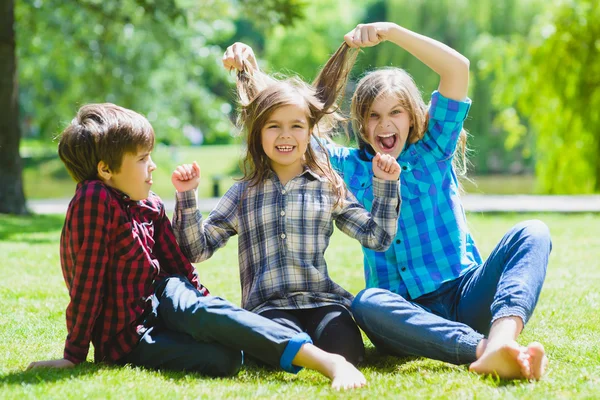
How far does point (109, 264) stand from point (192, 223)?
0.36 meters

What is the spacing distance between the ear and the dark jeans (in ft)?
2.43

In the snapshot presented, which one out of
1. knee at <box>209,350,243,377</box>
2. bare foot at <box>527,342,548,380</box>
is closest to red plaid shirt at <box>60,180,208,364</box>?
knee at <box>209,350,243,377</box>

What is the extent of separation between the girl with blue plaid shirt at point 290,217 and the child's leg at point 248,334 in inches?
7.9

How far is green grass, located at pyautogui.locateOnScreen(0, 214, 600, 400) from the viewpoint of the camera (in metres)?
2.38

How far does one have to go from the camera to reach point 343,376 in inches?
97.5

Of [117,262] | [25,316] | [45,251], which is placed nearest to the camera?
[117,262]

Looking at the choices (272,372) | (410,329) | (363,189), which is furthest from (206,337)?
(363,189)

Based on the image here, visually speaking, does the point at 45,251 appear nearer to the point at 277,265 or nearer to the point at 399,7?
the point at 277,265

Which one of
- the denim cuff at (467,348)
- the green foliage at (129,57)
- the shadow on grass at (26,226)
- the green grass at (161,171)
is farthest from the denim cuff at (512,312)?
the green grass at (161,171)

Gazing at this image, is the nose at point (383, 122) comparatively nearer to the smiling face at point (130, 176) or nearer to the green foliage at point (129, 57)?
the smiling face at point (130, 176)

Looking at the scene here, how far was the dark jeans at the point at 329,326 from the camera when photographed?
2.82 meters

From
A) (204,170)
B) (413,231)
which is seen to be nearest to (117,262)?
(413,231)

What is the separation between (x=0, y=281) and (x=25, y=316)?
1.06 meters

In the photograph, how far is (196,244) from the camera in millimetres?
2938
